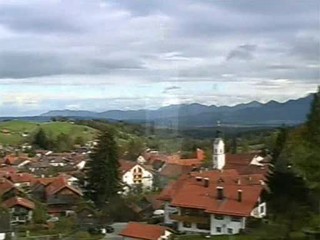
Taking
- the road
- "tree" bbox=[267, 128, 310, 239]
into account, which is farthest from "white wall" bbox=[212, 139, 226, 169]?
the road

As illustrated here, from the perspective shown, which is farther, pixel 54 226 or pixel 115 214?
pixel 115 214

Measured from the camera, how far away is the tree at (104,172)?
2848mm

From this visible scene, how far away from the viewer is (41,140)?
304cm

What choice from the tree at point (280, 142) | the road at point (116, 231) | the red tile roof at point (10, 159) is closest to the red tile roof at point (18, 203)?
the red tile roof at point (10, 159)

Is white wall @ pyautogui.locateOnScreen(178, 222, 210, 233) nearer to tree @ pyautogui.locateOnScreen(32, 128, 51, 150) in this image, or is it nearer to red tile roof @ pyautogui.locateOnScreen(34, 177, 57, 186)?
red tile roof @ pyautogui.locateOnScreen(34, 177, 57, 186)

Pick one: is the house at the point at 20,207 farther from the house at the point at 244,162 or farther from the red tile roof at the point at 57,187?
the house at the point at 244,162

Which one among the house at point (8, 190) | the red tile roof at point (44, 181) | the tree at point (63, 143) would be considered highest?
the tree at point (63, 143)

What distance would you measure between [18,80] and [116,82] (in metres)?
0.60

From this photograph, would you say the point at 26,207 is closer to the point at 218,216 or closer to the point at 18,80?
the point at 18,80

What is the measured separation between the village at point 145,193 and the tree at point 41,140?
0.06 metres

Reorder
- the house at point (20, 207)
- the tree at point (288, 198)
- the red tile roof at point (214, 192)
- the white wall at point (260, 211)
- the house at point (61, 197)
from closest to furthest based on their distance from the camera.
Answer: the tree at point (288, 198) < the white wall at point (260, 211) < the red tile roof at point (214, 192) < the house at point (20, 207) < the house at point (61, 197)

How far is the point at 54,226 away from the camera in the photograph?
8.89 feet

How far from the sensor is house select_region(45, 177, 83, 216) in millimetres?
2896

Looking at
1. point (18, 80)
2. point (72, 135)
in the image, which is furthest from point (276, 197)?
point (18, 80)
